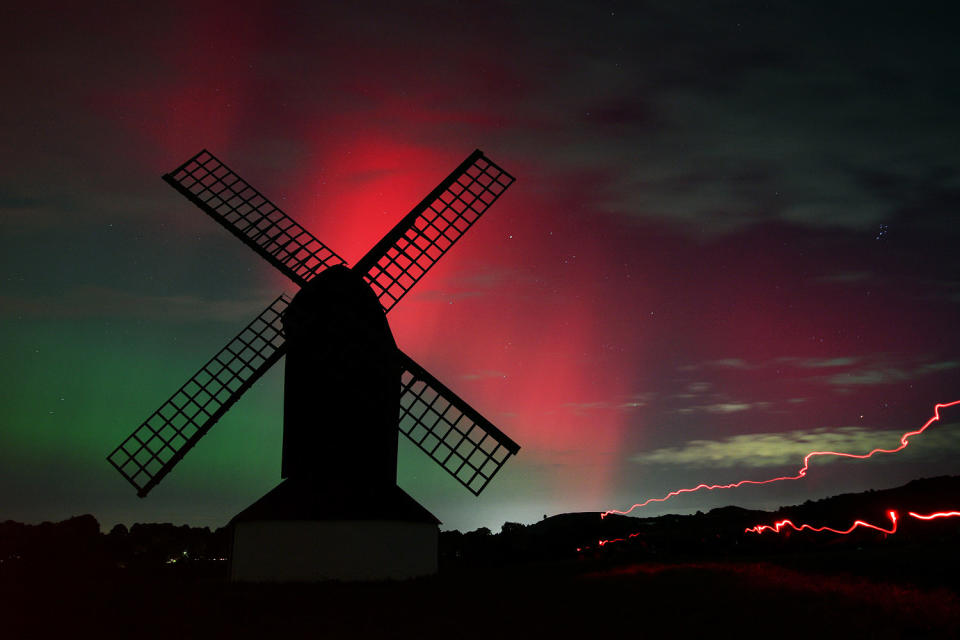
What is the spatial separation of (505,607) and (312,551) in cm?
685

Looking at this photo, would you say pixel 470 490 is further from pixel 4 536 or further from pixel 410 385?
pixel 4 536

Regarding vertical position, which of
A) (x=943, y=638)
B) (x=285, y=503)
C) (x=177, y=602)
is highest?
(x=285, y=503)

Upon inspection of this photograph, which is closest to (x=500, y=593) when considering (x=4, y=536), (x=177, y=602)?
A: (x=177, y=602)

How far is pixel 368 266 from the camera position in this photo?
27.0 meters

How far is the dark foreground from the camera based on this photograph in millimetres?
16016

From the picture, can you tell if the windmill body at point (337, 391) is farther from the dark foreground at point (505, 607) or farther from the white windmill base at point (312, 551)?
the dark foreground at point (505, 607)

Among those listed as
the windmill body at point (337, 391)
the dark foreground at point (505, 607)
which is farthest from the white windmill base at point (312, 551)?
the windmill body at point (337, 391)

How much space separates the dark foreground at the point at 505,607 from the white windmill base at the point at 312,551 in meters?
0.72

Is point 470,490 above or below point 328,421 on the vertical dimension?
below

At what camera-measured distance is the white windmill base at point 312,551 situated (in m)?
23.7

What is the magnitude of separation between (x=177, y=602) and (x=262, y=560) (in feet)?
10.9

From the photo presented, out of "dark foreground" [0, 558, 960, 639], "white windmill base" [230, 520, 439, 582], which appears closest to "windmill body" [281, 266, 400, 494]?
"white windmill base" [230, 520, 439, 582]

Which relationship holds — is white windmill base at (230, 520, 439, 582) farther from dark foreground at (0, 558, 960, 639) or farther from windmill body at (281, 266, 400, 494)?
windmill body at (281, 266, 400, 494)

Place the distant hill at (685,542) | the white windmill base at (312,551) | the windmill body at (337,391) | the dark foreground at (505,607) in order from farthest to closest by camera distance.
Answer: the distant hill at (685,542), the white windmill base at (312,551), the windmill body at (337,391), the dark foreground at (505,607)
